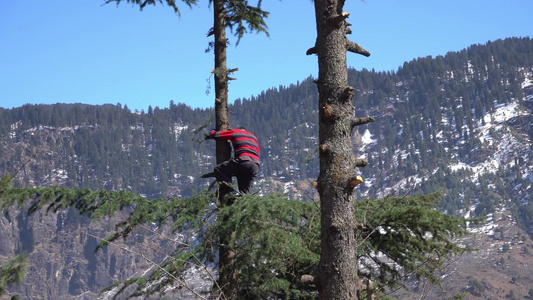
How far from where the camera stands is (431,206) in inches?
342

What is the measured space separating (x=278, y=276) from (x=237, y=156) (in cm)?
221

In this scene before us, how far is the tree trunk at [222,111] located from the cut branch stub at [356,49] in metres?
2.79

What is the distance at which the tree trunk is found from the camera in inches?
310

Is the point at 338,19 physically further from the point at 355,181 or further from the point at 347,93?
the point at 355,181

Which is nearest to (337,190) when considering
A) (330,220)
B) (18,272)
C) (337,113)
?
(330,220)

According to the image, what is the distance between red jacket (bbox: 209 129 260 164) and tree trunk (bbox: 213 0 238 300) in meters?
0.32

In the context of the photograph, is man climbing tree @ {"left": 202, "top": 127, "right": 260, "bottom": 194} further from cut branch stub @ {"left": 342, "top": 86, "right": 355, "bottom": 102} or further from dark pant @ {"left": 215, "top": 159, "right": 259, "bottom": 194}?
cut branch stub @ {"left": 342, "top": 86, "right": 355, "bottom": 102}

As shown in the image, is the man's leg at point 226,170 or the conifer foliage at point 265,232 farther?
the man's leg at point 226,170

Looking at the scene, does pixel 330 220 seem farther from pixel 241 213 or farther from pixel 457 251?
pixel 457 251

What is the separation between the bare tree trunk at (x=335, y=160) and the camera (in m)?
5.35

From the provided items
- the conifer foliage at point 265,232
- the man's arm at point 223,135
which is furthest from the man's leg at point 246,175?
the conifer foliage at point 265,232

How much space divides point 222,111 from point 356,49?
4017 mm

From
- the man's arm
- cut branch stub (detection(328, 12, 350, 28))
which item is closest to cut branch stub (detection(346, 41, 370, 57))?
cut branch stub (detection(328, 12, 350, 28))

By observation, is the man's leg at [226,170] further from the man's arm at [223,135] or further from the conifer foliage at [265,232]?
the conifer foliage at [265,232]
